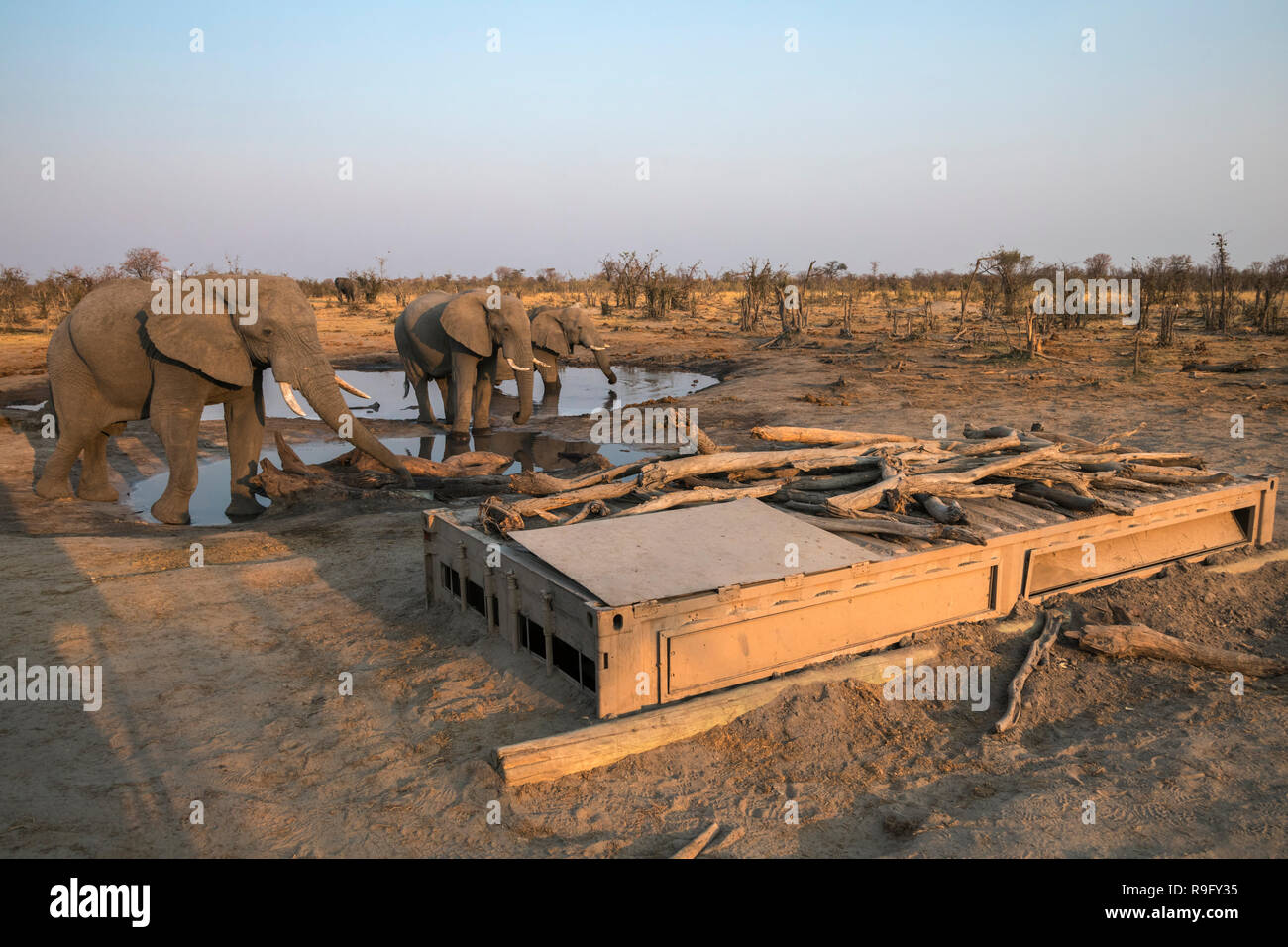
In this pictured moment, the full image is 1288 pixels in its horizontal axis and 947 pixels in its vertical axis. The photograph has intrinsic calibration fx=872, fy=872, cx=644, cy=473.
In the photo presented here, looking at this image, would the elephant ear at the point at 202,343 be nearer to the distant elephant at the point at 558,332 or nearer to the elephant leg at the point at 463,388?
the elephant leg at the point at 463,388

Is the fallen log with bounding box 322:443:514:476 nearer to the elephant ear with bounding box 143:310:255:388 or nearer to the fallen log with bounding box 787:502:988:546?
the elephant ear with bounding box 143:310:255:388

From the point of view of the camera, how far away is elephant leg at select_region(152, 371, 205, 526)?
8727 millimetres

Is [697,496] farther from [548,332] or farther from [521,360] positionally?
[548,332]

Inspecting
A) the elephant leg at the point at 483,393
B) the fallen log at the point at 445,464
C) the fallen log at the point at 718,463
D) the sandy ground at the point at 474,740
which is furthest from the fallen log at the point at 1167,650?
the elephant leg at the point at 483,393

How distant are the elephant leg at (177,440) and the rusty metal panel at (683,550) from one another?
18.4ft

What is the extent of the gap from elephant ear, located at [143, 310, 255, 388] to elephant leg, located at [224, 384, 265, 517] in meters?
0.81

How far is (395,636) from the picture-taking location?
5.41 m

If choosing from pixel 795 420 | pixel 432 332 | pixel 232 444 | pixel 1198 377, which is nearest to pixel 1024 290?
pixel 1198 377

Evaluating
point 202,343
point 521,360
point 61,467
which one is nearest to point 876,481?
point 202,343

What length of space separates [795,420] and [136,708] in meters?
11.3

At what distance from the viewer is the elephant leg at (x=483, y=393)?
14.8 metres

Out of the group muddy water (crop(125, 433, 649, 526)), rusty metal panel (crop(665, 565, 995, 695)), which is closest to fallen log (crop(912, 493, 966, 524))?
rusty metal panel (crop(665, 565, 995, 695))

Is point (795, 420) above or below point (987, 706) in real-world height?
above
